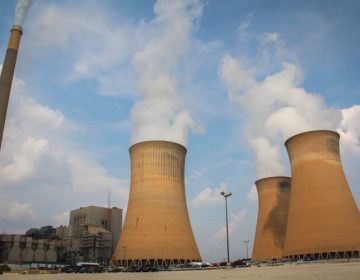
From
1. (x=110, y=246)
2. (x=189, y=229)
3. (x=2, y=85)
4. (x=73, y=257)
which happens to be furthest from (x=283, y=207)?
(x=2, y=85)

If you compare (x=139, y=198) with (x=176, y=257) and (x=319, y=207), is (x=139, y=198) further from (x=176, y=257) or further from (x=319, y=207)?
(x=319, y=207)

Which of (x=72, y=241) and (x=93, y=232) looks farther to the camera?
(x=93, y=232)

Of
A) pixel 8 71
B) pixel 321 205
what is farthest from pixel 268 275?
pixel 8 71

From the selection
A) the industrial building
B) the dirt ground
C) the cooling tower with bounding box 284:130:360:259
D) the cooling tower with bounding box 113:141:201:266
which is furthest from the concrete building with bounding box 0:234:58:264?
the cooling tower with bounding box 284:130:360:259

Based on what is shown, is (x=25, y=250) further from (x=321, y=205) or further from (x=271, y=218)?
(x=321, y=205)

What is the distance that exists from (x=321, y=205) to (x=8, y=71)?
26.4 metres

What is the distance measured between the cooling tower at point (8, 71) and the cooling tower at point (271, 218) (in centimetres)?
3113

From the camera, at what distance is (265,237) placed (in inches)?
1800

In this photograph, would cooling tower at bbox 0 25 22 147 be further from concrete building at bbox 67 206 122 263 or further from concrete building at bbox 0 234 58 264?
concrete building at bbox 67 206 122 263

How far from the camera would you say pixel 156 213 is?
1330 inches

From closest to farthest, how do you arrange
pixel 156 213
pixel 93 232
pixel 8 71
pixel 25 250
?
1. pixel 8 71
2. pixel 156 213
3. pixel 25 250
4. pixel 93 232

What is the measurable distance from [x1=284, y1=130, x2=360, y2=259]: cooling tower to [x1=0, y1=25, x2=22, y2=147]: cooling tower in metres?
24.4

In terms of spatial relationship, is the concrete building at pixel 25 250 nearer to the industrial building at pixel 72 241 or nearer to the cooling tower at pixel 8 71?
the industrial building at pixel 72 241

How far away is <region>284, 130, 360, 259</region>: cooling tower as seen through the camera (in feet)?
107
